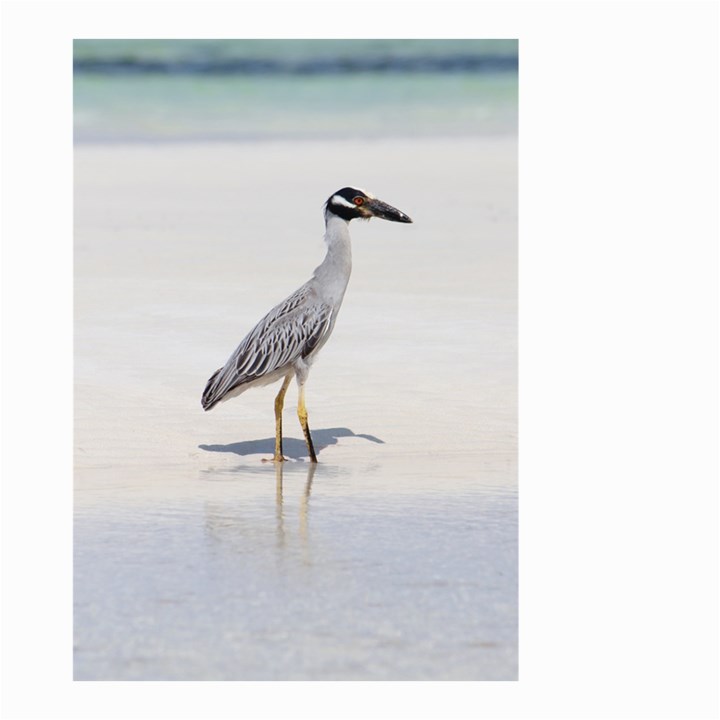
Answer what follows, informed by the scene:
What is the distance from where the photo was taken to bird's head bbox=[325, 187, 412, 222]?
8086 millimetres

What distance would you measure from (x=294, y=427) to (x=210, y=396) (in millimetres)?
550

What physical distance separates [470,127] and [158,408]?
5390 mm

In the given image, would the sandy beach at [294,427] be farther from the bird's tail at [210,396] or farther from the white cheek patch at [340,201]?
the white cheek patch at [340,201]

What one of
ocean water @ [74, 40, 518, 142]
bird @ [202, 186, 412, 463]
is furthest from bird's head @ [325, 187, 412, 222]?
ocean water @ [74, 40, 518, 142]

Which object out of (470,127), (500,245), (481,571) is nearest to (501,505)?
(481,571)

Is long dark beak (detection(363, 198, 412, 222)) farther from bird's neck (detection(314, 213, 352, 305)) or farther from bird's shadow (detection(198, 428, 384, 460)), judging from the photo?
bird's shadow (detection(198, 428, 384, 460))

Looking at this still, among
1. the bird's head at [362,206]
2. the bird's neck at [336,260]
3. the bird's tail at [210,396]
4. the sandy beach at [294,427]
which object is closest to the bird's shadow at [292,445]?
the sandy beach at [294,427]

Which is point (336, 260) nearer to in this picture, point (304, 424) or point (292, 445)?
point (304, 424)

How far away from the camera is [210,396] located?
8031 millimetres

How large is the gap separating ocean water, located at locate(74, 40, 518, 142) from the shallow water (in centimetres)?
491

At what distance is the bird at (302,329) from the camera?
26.3ft

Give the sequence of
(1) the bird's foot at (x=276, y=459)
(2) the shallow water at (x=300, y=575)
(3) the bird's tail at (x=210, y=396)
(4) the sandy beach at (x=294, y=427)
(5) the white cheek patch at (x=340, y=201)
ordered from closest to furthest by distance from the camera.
Result: (2) the shallow water at (x=300, y=575)
(4) the sandy beach at (x=294, y=427)
(1) the bird's foot at (x=276, y=459)
(3) the bird's tail at (x=210, y=396)
(5) the white cheek patch at (x=340, y=201)

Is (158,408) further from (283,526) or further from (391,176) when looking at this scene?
(391,176)
